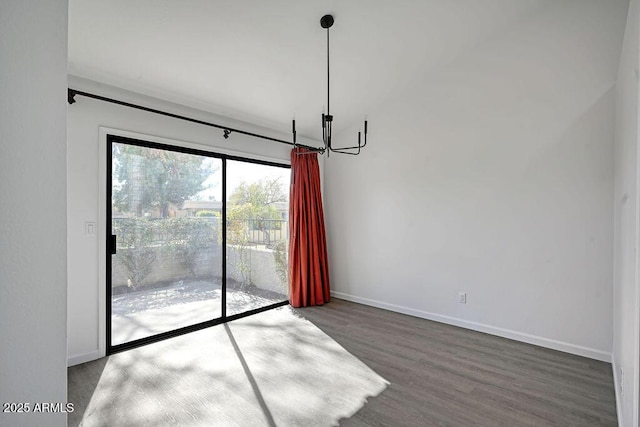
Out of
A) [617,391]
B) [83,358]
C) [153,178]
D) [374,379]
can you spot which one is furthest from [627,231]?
[83,358]

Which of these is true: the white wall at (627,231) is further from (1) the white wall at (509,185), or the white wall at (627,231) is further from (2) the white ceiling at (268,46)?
(2) the white ceiling at (268,46)

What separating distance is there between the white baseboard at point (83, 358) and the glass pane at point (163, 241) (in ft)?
0.62

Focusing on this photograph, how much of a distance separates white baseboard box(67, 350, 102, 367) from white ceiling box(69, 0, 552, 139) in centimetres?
236

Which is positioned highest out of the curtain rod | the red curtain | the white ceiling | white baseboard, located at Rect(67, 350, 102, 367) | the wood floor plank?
the white ceiling

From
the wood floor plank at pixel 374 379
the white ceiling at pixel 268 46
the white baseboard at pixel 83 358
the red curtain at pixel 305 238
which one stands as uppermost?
the white ceiling at pixel 268 46

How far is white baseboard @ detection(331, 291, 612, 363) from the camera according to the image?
281cm

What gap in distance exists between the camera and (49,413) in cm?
79

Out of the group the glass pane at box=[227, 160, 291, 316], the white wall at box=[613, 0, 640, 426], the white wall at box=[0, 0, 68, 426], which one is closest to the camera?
the white wall at box=[0, 0, 68, 426]

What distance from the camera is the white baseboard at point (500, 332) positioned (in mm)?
2812

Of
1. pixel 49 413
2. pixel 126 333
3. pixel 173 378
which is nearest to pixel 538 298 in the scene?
pixel 173 378

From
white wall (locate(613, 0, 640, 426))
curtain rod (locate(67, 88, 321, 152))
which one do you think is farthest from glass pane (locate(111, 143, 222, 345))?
white wall (locate(613, 0, 640, 426))

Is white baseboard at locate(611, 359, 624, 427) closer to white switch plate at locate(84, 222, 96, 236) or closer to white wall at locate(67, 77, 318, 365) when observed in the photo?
white wall at locate(67, 77, 318, 365)

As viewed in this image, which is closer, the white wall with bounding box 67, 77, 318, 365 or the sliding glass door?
the white wall with bounding box 67, 77, 318, 365

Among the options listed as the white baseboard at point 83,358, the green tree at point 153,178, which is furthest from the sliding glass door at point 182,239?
the white baseboard at point 83,358
